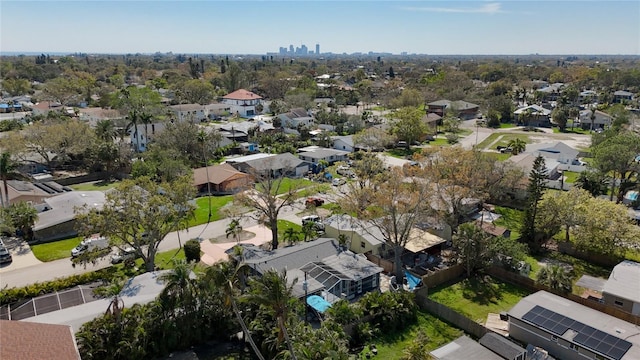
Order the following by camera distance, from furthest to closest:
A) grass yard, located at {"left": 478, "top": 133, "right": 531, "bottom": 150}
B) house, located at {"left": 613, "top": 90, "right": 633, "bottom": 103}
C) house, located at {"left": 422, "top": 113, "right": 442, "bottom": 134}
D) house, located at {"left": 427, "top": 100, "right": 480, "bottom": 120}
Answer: house, located at {"left": 613, "top": 90, "right": 633, "bottom": 103} < house, located at {"left": 427, "top": 100, "right": 480, "bottom": 120} < house, located at {"left": 422, "top": 113, "right": 442, "bottom": 134} < grass yard, located at {"left": 478, "top": 133, "right": 531, "bottom": 150}

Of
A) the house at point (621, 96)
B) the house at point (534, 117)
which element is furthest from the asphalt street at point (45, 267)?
the house at point (621, 96)

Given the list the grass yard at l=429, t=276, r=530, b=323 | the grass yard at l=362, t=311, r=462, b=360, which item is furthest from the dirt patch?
the grass yard at l=362, t=311, r=462, b=360

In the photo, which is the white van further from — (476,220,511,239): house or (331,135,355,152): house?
(331,135,355,152): house

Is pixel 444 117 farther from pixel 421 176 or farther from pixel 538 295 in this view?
pixel 538 295

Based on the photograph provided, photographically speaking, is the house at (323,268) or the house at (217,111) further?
the house at (217,111)

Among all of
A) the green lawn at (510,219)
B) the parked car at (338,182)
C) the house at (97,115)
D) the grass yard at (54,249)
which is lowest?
the grass yard at (54,249)

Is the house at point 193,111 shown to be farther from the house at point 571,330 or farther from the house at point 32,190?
the house at point 571,330
